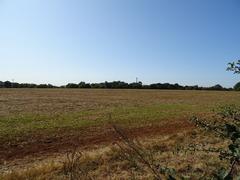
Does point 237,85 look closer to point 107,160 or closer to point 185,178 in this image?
point 185,178

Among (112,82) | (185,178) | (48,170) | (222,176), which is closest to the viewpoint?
(222,176)

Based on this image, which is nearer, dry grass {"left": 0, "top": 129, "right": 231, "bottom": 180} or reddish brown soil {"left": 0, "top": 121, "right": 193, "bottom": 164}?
dry grass {"left": 0, "top": 129, "right": 231, "bottom": 180}

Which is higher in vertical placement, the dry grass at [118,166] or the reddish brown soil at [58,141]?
the dry grass at [118,166]

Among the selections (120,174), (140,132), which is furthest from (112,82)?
(120,174)

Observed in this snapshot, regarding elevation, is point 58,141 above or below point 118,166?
below

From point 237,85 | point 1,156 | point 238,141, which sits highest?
point 237,85

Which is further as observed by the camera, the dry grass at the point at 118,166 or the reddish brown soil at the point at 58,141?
the reddish brown soil at the point at 58,141

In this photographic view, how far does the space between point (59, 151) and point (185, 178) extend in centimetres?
889

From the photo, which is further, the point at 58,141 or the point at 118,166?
the point at 58,141

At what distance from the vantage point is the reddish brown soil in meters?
10.1

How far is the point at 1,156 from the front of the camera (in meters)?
9.72

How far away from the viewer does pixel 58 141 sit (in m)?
12.0

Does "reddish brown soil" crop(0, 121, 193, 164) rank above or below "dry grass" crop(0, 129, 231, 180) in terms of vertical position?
below

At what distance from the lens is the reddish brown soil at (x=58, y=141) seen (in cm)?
1014
